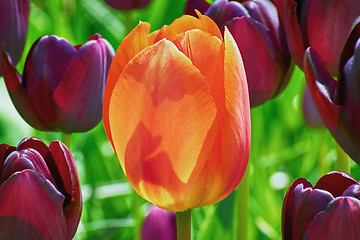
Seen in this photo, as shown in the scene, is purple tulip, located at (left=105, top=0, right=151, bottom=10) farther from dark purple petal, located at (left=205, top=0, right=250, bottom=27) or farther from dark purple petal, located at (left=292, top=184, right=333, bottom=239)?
dark purple petal, located at (left=292, top=184, right=333, bottom=239)

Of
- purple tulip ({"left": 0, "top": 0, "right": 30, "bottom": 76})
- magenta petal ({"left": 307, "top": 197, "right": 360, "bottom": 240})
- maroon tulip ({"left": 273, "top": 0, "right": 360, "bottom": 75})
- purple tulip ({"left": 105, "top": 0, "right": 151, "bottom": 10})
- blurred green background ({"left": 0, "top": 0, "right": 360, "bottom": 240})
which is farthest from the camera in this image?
blurred green background ({"left": 0, "top": 0, "right": 360, "bottom": 240})

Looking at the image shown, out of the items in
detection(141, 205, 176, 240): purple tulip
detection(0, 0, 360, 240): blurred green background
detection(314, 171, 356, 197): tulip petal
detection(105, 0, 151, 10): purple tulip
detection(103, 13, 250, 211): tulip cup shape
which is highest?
detection(103, 13, 250, 211): tulip cup shape

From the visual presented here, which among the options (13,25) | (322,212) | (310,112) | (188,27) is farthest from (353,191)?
(310,112)

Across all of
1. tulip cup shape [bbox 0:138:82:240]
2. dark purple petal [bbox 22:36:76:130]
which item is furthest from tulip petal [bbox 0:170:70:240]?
dark purple petal [bbox 22:36:76:130]

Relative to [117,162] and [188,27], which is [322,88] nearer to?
[188,27]

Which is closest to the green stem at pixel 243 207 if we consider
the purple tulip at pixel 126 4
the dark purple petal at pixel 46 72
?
the dark purple petal at pixel 46 72

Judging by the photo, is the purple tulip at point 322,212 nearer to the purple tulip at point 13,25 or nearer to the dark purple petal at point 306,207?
the dark purple petal at point 306,207
